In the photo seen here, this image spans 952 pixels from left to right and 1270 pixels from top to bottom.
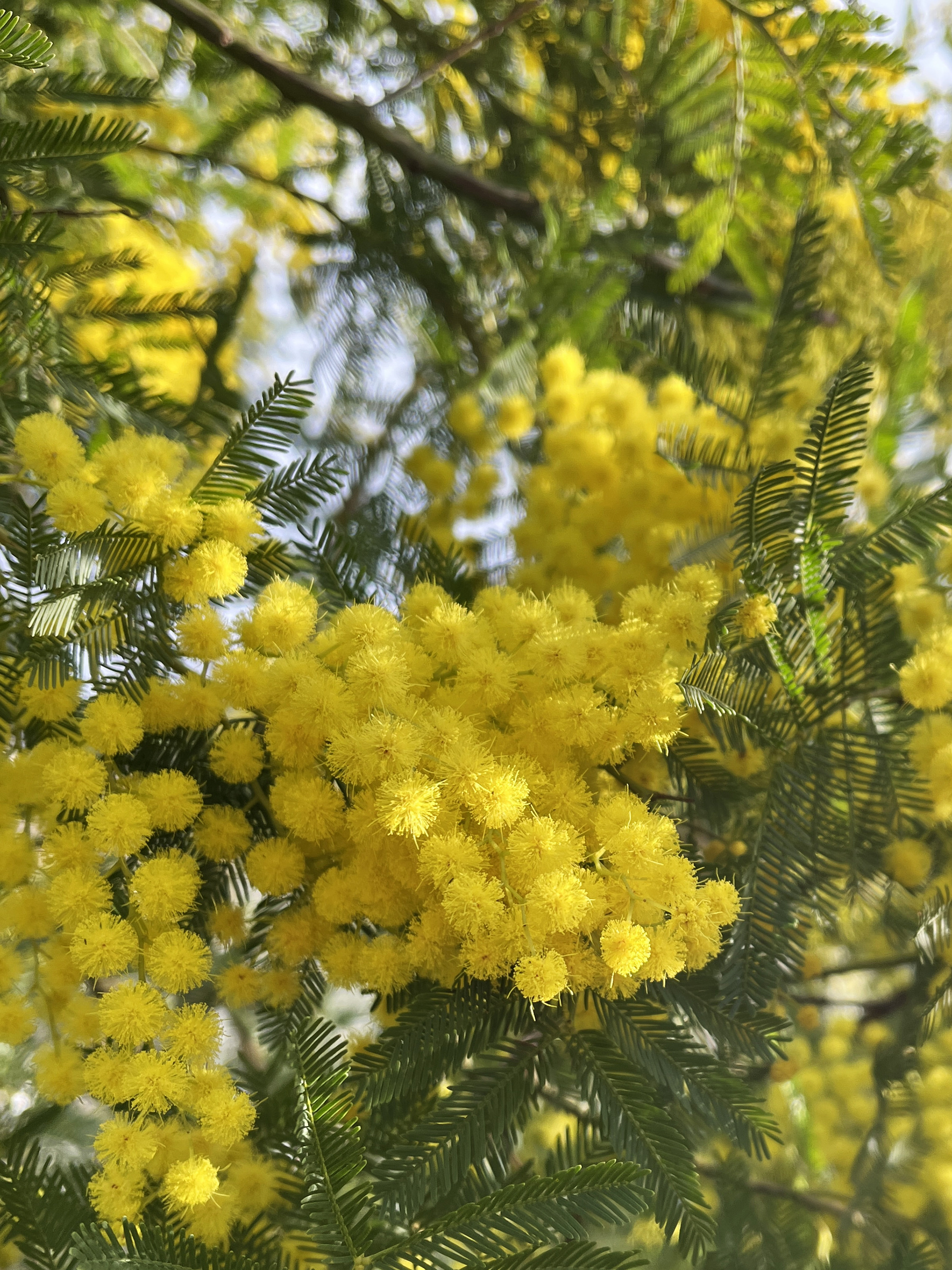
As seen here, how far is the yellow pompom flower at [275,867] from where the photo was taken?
87cm

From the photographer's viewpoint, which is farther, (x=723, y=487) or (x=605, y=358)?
(x=605, y=358)

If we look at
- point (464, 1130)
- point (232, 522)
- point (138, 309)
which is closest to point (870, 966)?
point (464, 1130)

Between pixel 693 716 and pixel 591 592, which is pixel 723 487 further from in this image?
pixel 693 716

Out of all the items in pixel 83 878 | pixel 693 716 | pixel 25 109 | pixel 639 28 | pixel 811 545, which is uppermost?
pixel 639 28

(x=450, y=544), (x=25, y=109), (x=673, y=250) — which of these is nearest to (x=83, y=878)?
(x=450, y=544)

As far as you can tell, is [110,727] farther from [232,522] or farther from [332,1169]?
[332,1169]

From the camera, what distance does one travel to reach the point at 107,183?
1382 mm

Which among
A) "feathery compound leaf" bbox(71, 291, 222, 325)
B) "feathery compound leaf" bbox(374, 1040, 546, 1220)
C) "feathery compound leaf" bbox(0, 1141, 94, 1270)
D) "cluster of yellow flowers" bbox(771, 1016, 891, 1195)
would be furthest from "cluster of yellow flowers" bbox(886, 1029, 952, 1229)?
"feathery compound leaf" bbox(71, 291, 222, 325)

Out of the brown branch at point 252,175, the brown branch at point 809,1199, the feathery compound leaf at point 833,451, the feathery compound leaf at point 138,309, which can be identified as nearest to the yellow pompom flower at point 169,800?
the feathery compound leaf at point 833,451

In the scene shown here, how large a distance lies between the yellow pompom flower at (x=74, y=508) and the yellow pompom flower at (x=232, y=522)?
10 centimetres

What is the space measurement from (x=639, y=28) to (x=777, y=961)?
1.66 meters

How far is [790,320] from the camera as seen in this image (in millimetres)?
1193

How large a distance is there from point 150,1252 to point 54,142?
3.45 feet

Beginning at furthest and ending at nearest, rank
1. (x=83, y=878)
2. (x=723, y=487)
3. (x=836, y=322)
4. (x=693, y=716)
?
(x=836, y=322) < (x=723, y=487) < (x=693, y=716) < (x=83, y=878)
